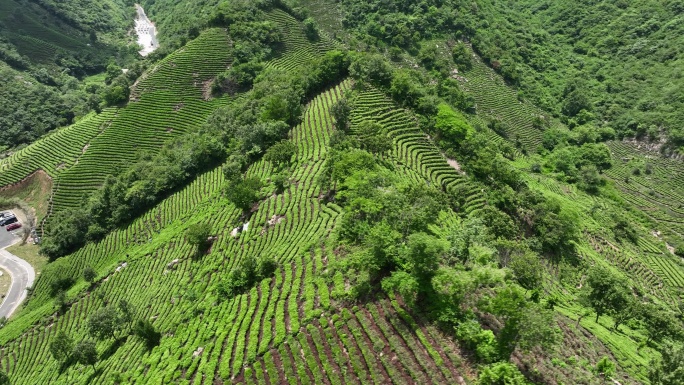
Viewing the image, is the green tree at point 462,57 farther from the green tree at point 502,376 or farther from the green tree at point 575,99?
the green tree at point 502,376

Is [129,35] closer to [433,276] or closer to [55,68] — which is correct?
[55,68]

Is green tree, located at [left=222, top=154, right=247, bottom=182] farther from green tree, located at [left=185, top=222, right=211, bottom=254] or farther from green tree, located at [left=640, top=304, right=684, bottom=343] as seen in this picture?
green tree, located at [left=640, top=304, right=684, bottom=343]

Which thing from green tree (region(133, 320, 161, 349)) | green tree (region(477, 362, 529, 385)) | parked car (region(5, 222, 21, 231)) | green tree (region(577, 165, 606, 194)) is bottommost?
parked car (region(5, 222, 21, 231))

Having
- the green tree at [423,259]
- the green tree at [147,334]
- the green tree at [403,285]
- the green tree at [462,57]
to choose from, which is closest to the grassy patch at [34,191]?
the green tree at [147,334]

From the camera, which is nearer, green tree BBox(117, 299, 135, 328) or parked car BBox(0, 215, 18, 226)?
green tree BBox(117, 299, 135, 328)

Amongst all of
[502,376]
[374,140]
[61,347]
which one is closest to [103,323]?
[61,347]

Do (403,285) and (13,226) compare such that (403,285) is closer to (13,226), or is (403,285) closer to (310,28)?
(13,226)

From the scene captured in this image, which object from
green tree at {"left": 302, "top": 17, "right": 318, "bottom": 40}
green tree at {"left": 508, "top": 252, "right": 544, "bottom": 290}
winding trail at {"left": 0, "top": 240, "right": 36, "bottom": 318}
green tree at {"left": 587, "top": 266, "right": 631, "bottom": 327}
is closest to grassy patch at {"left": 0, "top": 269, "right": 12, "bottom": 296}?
winding trail at {"left": 0, "top": 240, "right": 36, "bottom": 318}
